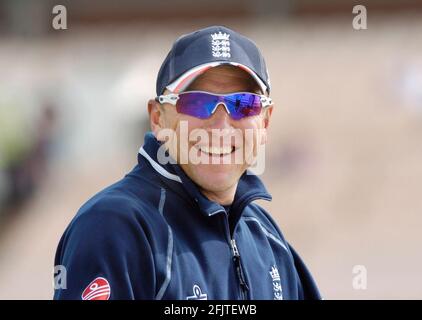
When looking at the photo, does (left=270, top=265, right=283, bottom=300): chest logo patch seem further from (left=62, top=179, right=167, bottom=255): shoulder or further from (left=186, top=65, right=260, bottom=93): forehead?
(left=186, top=65, right=260, bottom=93): forehead

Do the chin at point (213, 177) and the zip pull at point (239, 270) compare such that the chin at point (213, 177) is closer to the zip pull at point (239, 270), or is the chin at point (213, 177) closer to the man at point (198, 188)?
the man at point (198, 188)

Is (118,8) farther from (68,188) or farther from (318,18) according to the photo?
(68,188)

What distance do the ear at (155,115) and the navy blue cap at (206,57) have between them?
0.08 m

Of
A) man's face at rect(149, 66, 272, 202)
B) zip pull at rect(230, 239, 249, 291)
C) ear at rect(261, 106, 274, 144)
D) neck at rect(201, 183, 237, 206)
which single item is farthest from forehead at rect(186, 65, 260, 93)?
zip pull at rect(230, 239, 249, 291)

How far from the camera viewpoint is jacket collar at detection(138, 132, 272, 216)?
253 centimetres

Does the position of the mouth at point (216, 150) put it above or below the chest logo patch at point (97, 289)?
above

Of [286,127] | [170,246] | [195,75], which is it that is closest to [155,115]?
[195,75]

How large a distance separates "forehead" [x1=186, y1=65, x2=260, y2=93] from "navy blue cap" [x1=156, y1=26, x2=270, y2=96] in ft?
0.07

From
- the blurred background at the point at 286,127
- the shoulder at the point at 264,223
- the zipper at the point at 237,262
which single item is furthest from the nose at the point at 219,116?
the blurred background at the point at 286,127

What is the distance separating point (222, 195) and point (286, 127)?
10045 millimetres

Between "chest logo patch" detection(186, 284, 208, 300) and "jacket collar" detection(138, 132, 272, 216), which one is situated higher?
"jacket collar" detection(138, 132, 272, 216)

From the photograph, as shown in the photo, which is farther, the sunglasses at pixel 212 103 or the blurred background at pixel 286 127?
the blurred background at pixel 286 127

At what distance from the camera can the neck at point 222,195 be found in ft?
8.55

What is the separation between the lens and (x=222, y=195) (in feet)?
8.63
